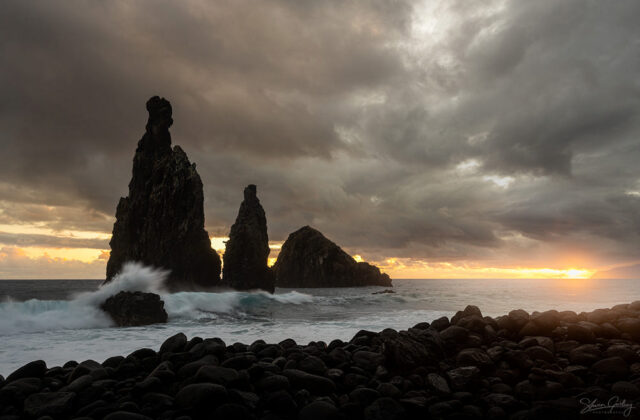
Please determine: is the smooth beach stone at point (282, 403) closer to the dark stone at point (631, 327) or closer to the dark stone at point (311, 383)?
the dark stone at point (311, 383)

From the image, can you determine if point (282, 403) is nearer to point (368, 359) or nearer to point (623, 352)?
point (368, 359)

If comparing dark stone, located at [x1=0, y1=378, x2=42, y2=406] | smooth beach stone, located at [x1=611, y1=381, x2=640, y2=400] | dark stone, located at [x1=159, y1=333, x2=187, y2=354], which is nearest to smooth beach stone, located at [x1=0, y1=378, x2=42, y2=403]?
dark stone, located at [x1=0, y1=378, x2=42, y2=406]

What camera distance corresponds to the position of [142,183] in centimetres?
6003

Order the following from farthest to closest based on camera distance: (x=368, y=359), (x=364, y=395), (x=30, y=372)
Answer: (x=368, y=359) < (x=30, y=372) < (x=364, y=395)

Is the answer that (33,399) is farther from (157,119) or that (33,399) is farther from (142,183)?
(157,119)

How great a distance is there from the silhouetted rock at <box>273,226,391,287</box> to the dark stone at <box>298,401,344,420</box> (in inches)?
4587

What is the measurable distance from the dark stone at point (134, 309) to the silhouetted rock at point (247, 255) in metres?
52.6

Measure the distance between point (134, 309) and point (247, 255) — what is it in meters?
55.2

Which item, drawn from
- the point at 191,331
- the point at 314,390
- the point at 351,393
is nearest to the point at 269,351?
the point at 314,390

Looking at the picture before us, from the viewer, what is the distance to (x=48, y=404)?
16.3 feet

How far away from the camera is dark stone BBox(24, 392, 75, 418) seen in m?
4.85

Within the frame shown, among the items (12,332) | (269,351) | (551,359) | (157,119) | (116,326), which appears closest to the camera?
(551,359)

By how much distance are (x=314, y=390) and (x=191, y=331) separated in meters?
11.7

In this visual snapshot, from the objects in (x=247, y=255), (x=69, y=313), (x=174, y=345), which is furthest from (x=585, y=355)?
(x=247, y=255)
